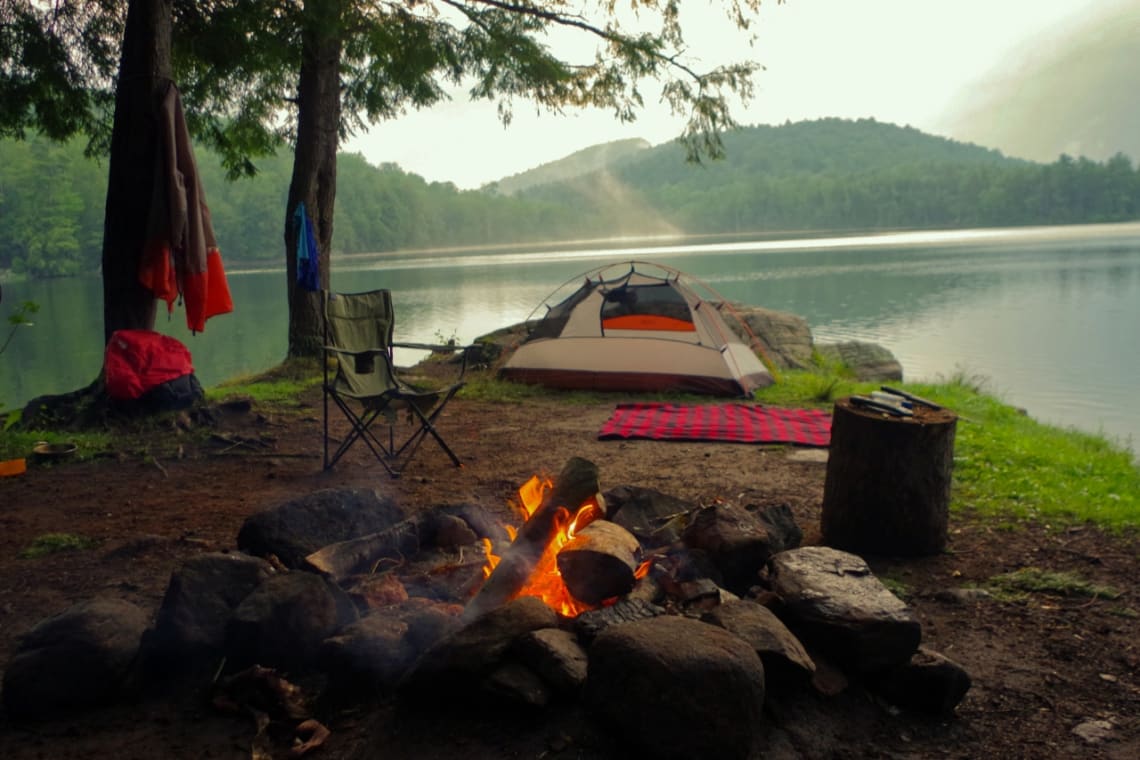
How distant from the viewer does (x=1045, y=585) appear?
2.75 meters

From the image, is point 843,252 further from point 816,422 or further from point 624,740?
point 624,740

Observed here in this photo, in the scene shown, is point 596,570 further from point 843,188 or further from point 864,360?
point 843,188

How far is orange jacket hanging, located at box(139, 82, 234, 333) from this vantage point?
5094mm

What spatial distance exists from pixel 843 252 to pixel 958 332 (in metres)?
31.1

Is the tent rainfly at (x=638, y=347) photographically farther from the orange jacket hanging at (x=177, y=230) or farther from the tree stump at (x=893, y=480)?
the tree stump at (x=893, y=480)

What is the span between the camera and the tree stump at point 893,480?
2994 mm

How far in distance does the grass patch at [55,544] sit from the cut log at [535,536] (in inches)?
73.5

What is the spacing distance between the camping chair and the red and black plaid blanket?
1471mm

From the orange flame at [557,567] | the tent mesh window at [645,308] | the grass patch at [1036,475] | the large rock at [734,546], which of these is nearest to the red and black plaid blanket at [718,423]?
the grass patch at [1036,475]

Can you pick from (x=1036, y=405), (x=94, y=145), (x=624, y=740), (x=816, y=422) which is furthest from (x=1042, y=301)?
(x=624, y=740)

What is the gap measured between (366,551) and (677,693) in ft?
4.47

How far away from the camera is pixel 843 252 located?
1859 inches

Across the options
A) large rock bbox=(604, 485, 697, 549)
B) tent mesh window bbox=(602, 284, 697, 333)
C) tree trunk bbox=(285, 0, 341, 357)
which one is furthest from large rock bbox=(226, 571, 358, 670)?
tree trunk bbox=(285, 0, 341, 357)

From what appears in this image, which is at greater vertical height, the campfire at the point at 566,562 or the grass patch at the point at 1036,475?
the campfire at the point at 566,562
